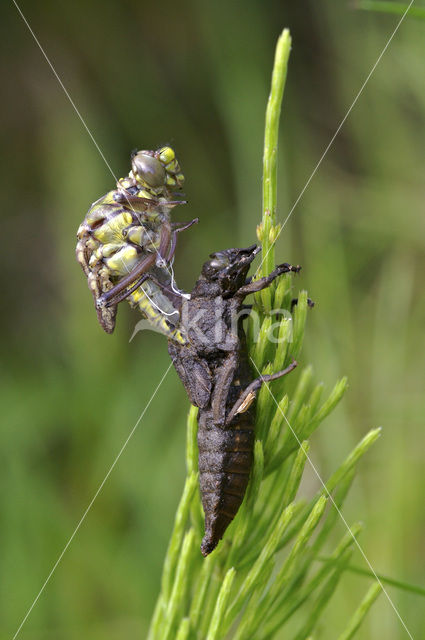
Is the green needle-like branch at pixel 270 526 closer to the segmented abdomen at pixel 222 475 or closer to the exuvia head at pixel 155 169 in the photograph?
the segmented abdomen at pixel 222 475

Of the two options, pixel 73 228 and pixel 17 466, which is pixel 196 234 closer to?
pixel 73 228

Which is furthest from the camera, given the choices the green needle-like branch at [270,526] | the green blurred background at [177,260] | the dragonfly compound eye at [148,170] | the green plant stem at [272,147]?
the green blurred background at [177,260]

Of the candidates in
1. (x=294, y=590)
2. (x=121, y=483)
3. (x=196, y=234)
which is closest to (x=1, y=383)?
(x=121, y=483)

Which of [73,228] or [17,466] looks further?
[73,228]

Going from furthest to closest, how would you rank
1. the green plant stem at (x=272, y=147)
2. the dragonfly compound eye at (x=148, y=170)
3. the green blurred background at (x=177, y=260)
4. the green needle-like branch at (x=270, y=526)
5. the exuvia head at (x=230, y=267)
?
the green blurred background at (x=177, y=260) → the dragonfly compound eye at (x=148, y=170) → the exuvia head at (x=230, y=267) → the green needle-like branch at (x=270, y=526) → the green plant stem at (x=272, y=147)

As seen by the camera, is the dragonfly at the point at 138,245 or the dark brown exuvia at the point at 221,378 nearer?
the dark brown exuvia at the point at 221,378

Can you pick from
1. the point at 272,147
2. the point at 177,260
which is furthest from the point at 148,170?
the point at 177,260

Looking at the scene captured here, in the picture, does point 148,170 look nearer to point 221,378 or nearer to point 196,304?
point 196,304

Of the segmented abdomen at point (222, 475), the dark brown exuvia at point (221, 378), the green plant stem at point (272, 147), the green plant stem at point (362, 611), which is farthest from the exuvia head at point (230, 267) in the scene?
the green plant stem at point (362, 611)
